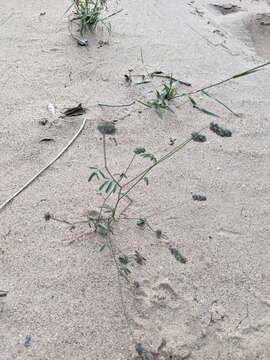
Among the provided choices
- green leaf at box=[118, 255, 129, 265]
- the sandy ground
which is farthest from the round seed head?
green leaf at box=[118, 255, 129, 265]

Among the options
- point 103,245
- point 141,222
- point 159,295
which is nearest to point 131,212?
point 141,222

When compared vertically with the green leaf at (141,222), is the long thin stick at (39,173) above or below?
above

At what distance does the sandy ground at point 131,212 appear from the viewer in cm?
148

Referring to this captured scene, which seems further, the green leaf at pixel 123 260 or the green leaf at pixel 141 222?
the green leaf at pixel 141 222

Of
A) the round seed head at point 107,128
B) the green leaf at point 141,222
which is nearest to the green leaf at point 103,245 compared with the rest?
the green leaf at point 141,222

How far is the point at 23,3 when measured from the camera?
3.44 m

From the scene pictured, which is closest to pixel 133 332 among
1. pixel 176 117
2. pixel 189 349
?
pixel 189 349

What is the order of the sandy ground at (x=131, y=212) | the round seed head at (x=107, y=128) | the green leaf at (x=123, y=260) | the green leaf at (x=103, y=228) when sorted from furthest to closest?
1. the round seed head at (x=107, y=128)
2. the green leaf at (x=103, y=228)
3. the green leaf at (x=123, y=260)
4. the sandy ground at (x=131, y=212)

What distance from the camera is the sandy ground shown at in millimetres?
1477

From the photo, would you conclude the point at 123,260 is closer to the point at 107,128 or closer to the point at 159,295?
the point at 159,295

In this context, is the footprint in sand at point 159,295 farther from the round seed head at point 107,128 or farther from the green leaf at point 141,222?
the round seed head at point 107,128

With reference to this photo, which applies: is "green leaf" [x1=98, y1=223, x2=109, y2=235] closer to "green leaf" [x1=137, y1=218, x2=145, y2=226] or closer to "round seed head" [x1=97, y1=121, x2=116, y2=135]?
"green leaf" [x1=137, y1=218, x2=145, y2=226]

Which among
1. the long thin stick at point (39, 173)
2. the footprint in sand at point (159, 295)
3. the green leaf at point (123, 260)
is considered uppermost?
the long thin stick at point (39, 173)

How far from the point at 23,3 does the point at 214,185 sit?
2.22 m
